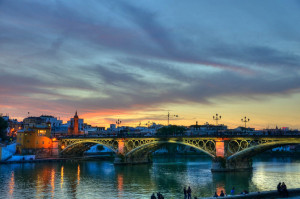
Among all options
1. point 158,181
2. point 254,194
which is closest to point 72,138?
point 158,181

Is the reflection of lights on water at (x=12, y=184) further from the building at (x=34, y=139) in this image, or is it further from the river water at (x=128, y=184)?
the building at (x=34, y=139)

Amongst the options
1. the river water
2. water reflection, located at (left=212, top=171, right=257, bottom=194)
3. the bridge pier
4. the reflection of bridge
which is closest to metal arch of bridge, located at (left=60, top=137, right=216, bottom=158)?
the reflection of bridge

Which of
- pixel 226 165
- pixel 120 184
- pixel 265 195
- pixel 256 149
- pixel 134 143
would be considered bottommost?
pixel 120 184

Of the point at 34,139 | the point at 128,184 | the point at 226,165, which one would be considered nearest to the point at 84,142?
the point at 34,139

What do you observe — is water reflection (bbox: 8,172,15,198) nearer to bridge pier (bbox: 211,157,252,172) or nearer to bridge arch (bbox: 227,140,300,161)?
bridge pier (bbox: 211,157,252,172)

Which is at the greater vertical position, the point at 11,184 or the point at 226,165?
the point at 226,165

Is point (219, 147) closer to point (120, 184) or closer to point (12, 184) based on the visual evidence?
point (120, 184)

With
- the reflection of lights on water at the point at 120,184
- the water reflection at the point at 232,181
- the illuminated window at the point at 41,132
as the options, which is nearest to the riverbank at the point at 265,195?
the water reflection at the point at 232,181

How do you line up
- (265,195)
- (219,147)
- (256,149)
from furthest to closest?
1. (219,147)
2. (256,149)
3. (265,195)

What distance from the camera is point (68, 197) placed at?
5466 cm

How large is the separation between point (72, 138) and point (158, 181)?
66141mm

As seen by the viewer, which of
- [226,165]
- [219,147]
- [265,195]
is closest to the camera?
[265,195]

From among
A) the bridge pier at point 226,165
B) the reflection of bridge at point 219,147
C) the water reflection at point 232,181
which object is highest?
the reflection of bridge at point 219,147

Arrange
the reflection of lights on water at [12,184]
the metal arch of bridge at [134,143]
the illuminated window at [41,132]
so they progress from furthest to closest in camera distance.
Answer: the illuminated window at [41,132]
the metal arch of bridge at [134,143]
the reflection of lights on water at [12,184]
